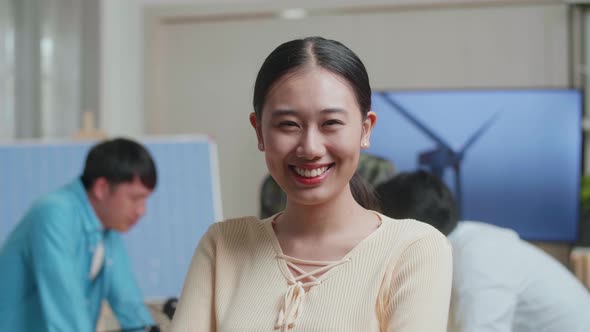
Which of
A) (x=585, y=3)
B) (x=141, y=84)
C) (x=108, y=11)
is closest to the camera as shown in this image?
(x=585, y=3)

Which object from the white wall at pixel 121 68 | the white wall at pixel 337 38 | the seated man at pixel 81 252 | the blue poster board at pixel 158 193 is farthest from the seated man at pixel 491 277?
the white wall at pixel 121 68

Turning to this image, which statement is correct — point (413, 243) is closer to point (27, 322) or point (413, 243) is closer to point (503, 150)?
point (27, 322)

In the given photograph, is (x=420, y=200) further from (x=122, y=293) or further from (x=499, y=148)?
(x=499, y=148)

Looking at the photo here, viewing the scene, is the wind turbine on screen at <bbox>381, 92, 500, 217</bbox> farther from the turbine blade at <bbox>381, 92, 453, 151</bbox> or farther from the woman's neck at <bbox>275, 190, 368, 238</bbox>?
the woman's neck at <bbox>275, 190, 368, 238</bbox>

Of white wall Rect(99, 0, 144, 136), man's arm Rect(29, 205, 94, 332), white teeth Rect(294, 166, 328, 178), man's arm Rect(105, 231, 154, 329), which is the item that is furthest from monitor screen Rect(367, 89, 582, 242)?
white teeth Rect(294, 166, 328, 178)

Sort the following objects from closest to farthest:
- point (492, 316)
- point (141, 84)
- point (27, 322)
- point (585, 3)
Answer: point (492, 316) → point (27, 322) → point (585, 3) → point (141, 84)

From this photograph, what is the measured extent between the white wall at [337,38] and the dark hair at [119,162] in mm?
1812

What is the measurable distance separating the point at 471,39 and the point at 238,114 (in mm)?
1316

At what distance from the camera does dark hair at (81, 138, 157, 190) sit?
2182 millimetres

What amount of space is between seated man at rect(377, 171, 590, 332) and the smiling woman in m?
0.63

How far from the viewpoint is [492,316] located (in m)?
1.48

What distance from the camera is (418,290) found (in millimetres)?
790

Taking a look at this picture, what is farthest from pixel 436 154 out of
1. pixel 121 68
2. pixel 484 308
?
pixel 484 308

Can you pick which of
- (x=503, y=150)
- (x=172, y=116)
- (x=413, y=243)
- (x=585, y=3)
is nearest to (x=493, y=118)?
(x=503, y=150)
